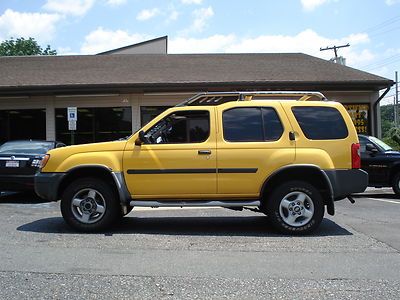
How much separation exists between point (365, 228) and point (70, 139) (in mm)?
13820

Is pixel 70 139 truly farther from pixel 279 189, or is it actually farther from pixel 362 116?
pixel 279 189

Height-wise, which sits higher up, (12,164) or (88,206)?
(12,164)

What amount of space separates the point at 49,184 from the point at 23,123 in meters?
12.9

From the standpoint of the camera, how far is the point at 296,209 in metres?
7.19

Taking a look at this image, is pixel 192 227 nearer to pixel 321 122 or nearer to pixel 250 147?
pixel 250 147

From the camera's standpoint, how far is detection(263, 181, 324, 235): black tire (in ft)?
23.5

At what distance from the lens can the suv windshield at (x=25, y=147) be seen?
11281 mm

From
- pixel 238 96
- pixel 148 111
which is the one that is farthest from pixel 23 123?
pixel 238 96

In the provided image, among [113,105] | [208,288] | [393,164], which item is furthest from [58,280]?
[113,105]

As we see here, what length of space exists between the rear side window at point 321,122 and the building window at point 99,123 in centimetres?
1214

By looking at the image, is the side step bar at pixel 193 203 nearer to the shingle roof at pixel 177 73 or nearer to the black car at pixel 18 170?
the black car at pixel 18 170

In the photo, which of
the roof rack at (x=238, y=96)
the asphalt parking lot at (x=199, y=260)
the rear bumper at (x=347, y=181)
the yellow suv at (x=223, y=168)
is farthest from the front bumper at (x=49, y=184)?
the rear bumper at (x=347, y=181)

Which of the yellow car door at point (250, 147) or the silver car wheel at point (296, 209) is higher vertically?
the yellow car door at point (250, 147)

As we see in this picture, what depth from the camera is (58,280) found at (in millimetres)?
5000
